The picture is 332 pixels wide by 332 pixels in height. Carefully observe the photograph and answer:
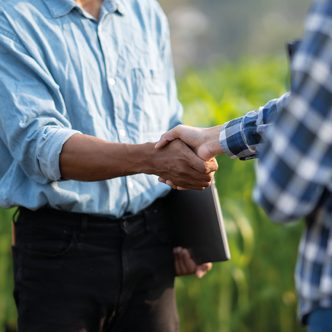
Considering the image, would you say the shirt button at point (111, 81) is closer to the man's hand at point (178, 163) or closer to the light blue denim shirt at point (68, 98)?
the light blue denim shirt at point (68, 98)

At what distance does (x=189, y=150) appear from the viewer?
Answer: 3131 mm

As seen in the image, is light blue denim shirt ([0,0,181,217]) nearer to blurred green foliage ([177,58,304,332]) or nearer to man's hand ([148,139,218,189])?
man's hand ([148,139,218,189])

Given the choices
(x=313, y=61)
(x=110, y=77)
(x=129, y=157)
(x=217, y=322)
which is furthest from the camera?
(x=217, y=322)

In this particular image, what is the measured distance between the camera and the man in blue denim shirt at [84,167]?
3.09 metres

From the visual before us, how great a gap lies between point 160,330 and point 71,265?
39 cm

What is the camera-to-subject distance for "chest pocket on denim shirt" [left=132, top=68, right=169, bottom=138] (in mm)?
3326

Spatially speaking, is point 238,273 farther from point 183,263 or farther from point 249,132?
point 249,132

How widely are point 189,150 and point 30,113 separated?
0.48m

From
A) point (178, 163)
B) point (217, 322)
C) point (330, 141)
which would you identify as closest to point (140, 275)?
point (178, 163)

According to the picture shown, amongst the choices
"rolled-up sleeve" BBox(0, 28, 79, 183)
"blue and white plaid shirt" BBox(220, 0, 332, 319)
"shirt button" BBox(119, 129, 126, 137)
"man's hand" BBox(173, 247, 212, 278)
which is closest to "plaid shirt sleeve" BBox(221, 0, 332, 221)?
"blue and white plaid shirt" BBox(220, 0, 332, 319)

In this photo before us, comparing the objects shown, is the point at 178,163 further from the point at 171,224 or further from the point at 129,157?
the point at 171,224

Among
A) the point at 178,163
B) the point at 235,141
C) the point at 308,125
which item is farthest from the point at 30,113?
the point at 308,125

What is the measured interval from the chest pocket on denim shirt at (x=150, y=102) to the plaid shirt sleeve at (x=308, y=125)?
125 cm

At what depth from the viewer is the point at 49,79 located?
3121 millimetres
